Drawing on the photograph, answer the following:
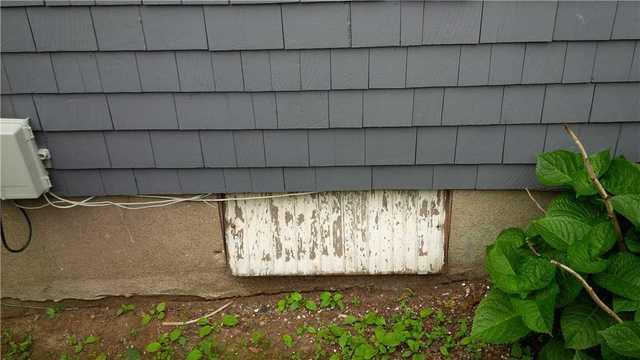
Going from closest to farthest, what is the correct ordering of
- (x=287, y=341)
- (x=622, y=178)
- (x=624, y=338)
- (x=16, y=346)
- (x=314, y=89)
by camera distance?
1. (x=624, y=338)
2. (x=622, y=178)
3. (x=314, y=89)
4. (x=287, y=341)
5. (x=16, y=346)

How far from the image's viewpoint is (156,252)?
2801 mm

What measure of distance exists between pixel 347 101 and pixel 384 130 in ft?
0.75

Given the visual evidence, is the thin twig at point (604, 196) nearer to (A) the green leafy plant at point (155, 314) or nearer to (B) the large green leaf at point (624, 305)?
(B) the large green leaf at point (624, 305)

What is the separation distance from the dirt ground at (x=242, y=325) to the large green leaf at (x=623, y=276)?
64 cm

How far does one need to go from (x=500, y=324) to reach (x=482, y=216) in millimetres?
723

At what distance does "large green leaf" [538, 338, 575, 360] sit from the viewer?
6.98 feet

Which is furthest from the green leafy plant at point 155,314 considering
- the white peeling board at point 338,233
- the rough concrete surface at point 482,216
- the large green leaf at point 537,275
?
the large green leaf at point 537,275

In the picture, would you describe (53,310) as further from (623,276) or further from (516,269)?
(623,276)

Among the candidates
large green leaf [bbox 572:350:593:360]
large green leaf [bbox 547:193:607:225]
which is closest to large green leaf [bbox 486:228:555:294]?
large green leaf [bbox 547:193:607:225]

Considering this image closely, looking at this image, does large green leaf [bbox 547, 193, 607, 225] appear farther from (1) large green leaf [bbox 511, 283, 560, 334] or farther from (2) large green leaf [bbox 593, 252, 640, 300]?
(1) large green leaf [bbox 511, 283, 560, 334]

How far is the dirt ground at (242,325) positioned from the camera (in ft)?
8.45

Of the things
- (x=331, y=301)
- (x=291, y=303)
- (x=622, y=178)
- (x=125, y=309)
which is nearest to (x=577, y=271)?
(x=622, y=178)

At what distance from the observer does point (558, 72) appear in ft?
7.40

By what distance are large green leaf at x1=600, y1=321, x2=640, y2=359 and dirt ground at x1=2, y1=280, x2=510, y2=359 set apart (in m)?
0.62
